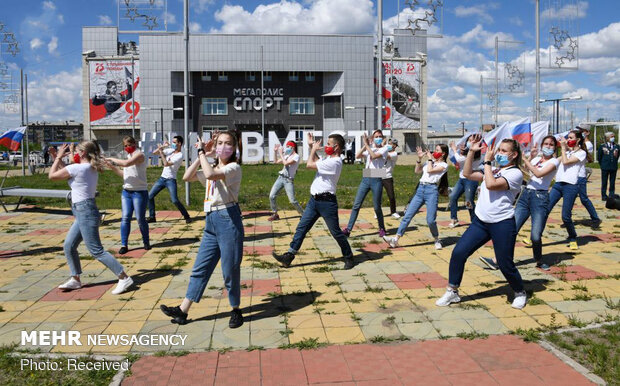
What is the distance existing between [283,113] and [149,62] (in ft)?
57.9

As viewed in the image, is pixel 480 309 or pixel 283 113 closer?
pixel 480 309

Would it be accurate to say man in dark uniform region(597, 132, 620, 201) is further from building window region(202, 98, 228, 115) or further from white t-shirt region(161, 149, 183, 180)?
building window region(202, 98, 228, 115)

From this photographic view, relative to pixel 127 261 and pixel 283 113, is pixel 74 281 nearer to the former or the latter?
pixel 127 261

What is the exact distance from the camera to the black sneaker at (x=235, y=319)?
5288mm

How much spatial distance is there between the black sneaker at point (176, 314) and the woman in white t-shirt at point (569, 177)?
20.5 feet

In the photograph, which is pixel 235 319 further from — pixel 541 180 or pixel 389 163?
pixel 389 163

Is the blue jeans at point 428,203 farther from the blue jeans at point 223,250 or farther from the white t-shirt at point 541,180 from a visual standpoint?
the blue jeans at point 223,250

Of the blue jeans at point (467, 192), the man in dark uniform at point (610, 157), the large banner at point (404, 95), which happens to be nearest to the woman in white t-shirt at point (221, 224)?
the blue jeans at point (467, 192)

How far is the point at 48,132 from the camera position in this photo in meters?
136

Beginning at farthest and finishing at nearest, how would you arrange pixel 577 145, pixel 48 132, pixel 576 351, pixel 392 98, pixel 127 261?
pixel 48 132 < pixel 392 98 < pixel 577 145 < pixel 127 261 < pixel 576 351

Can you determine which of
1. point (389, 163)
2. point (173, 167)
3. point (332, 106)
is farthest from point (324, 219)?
point (332, 106)

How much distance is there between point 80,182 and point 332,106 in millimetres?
64593

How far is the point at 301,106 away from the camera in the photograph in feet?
229

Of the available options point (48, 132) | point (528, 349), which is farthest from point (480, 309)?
point (48, 132)
